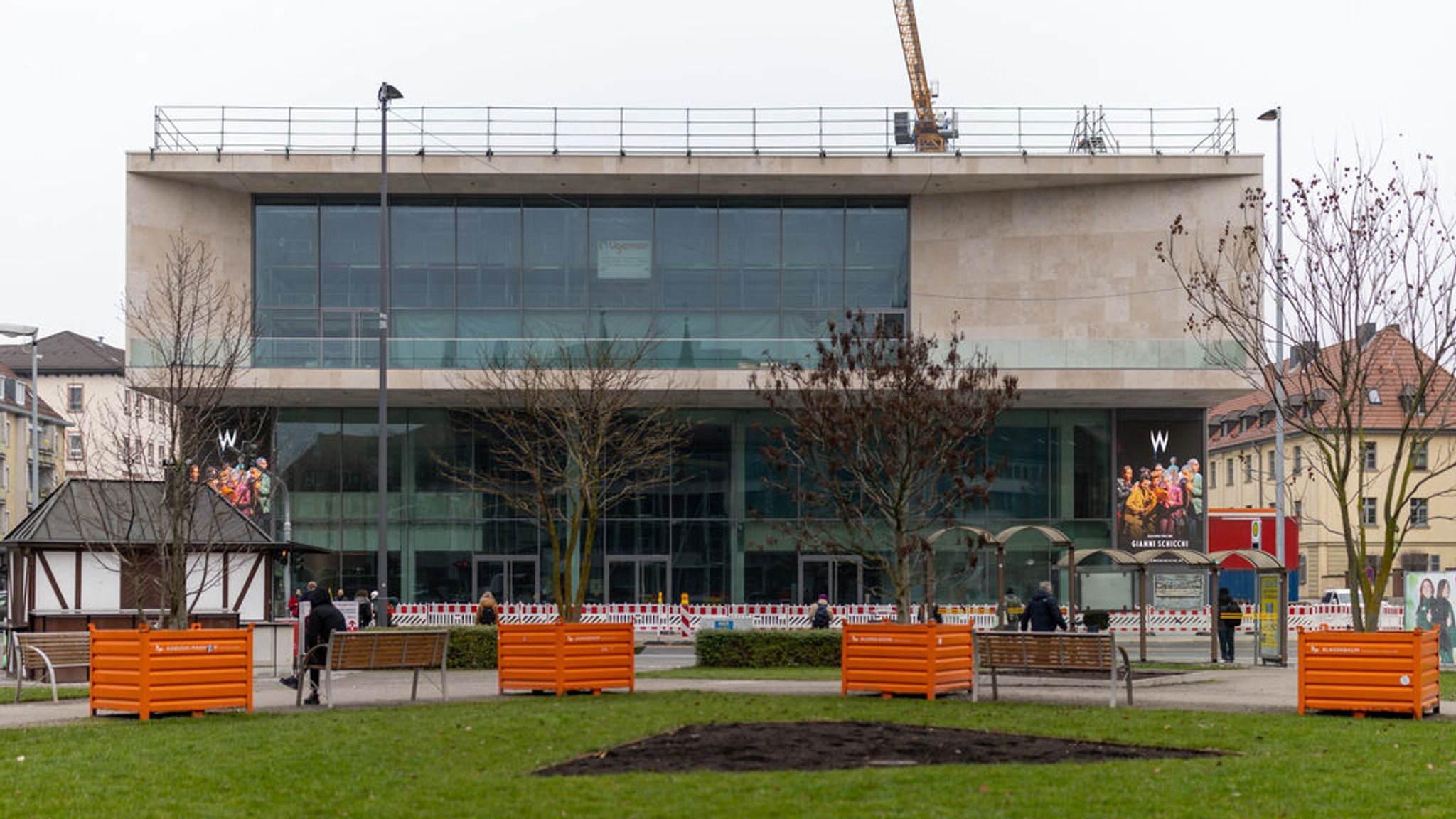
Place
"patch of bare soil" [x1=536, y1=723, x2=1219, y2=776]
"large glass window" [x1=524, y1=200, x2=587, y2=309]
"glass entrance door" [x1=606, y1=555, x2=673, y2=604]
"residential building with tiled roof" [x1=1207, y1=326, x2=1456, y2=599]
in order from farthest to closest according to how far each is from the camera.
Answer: "residential building with tiled roof" [x1=1207, y1=326, x2=1456, y2=599], "glass entrance door" [x1=606, y1=555, x2=673, y2=604], "large glass window" [x1=524, y1=200, x2=587, y2=309], "patch of bare soil" [x1=536, y1=723, x2=1219, y2=776]

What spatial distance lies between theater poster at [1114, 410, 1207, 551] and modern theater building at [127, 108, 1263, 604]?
101 mm

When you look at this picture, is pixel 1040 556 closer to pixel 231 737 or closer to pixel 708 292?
pixel 708 292

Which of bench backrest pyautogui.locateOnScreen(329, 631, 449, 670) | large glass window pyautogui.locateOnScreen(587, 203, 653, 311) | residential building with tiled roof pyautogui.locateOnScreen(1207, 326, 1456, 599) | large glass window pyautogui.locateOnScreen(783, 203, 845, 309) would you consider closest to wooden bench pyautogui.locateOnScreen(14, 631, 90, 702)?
bench backrest pyautogui.locateOnScreen(329, 631, 449, 670)

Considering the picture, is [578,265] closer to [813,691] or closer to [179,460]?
[179,460]

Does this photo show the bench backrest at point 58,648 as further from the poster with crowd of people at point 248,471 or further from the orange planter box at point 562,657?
the poster with crowd of people at point 248,471

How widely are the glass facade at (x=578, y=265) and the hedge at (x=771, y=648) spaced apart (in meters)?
19.8

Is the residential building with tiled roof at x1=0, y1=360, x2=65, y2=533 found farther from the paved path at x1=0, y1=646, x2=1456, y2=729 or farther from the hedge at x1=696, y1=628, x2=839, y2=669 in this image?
the paved path at x1=0, y1=646, x2=1456, y2=729

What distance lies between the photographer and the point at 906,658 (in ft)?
61.0

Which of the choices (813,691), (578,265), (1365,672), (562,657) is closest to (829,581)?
(578,265)

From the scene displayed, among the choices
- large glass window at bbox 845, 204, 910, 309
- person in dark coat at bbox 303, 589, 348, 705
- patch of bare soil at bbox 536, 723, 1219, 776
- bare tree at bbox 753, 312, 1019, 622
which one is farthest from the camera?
large glass window at bbox 845, 204, 910, 309

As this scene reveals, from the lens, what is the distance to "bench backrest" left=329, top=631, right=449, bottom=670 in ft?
59.9

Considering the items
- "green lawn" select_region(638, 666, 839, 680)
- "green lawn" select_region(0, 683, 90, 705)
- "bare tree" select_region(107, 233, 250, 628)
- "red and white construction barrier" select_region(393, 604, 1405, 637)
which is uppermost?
"bare tree" select_region(107, 233, 250, 628)

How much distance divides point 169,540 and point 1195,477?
31.5 metres

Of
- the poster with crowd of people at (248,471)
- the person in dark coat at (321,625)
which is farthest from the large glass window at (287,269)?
the person in dark coat at (321,625)
